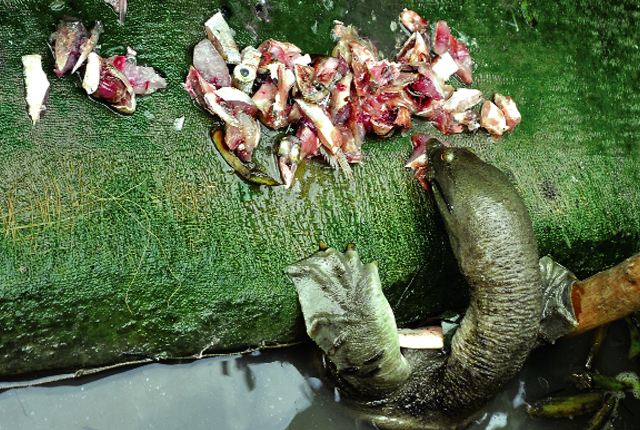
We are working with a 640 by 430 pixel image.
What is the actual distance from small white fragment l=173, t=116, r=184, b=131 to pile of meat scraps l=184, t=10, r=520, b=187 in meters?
0.10

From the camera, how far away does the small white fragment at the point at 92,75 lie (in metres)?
1.74

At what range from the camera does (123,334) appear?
72.7 inches

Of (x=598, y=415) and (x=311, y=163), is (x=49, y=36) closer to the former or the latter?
(x=311, y=163)

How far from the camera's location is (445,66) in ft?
7.24

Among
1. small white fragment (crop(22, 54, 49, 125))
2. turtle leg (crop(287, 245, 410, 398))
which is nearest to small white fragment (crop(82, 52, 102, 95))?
small white fragment (crop(22, 54, 49, 125))

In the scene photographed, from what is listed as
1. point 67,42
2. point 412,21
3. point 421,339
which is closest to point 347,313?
point 421,339

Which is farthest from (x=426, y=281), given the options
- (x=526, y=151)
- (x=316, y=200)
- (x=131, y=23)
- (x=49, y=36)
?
(x=49, y=36)

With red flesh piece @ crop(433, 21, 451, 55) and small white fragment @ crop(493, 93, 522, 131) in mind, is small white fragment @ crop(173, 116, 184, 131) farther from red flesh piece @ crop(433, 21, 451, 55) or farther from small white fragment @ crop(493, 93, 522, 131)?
small white fragment @ crop(493, 93, 522, 131)

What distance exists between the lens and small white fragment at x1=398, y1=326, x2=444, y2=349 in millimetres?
2090

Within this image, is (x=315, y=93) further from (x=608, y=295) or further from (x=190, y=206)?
(x=608, y=295)

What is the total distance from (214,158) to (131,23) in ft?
1.88

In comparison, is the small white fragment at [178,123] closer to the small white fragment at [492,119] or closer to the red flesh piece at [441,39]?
the red flesh piece at [441,39]

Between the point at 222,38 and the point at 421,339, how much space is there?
1.40 m

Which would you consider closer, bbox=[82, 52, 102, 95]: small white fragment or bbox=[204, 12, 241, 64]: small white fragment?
bbox=[82, 52, 102, 95]: small white fragment
